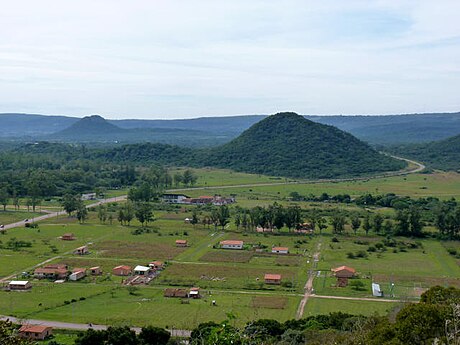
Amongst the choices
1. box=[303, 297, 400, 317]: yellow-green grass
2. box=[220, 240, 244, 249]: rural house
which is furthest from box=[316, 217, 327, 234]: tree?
box=[303, 297, 400, 317]: yellow-green grass

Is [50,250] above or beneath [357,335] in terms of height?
beneath

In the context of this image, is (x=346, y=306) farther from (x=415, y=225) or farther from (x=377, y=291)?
(x=415, y=225)

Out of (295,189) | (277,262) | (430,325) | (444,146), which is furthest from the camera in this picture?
(444,146)

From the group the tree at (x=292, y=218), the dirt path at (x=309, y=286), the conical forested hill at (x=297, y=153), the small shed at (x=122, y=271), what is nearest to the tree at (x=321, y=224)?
the tree at (x=292, y=218)

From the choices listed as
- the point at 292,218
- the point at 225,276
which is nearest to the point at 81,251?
the point at 225,276

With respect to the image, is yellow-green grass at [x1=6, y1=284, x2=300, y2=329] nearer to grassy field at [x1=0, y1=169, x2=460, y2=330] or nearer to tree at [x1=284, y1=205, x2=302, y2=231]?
grassy field at [x1=0, y1=169, x2=460, y2=330]

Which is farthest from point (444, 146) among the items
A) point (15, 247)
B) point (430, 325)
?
point (430, 325)

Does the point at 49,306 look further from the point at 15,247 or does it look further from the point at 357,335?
the point at 357,335

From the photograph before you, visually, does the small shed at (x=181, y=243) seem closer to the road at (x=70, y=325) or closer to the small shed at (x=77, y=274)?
the small shed at (x=77, y=274)
